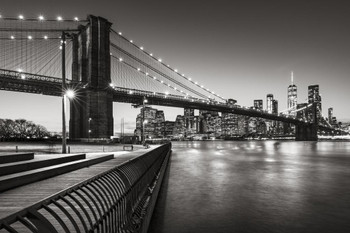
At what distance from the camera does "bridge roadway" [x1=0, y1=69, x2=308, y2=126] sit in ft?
166

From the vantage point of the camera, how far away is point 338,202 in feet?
29.4

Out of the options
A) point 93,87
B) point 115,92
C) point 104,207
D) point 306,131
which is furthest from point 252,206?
point 306,131

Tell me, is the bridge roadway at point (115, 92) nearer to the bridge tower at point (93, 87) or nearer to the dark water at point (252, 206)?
the bridge tower at point (93, 87)

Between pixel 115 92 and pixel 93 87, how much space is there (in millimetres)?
10447

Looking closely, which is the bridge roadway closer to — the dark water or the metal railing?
the dark water

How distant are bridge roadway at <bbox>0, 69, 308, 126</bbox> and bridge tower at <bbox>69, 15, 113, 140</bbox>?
68.0 inches

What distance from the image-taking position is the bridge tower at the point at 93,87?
49112 millimetres

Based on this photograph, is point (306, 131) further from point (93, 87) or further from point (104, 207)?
point (104, 207)

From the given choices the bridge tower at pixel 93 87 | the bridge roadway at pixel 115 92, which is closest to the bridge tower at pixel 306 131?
the bridge roadway at pixel 115 92

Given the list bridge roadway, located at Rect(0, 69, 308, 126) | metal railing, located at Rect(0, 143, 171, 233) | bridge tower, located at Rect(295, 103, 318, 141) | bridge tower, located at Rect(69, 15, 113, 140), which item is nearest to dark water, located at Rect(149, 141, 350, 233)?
metal railing, located at Rect(0, 143, 171, 233)

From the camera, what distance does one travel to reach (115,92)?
60031 millimetres

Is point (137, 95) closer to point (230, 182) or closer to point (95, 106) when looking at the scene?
point (95, 106)

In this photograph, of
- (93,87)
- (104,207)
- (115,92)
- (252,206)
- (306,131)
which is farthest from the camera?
(306,131)

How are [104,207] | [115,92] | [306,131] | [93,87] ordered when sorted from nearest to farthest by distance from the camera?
[104,207] → [93,87] → [115,92] → [306,131]
